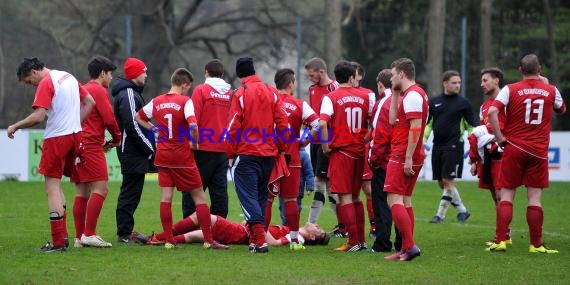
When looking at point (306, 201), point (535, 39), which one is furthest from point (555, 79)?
point (306, 201)

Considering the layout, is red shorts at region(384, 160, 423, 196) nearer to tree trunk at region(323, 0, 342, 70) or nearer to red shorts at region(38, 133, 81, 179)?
red shorts at region(38, 133, 81, 179)

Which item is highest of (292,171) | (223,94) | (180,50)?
(180,50)

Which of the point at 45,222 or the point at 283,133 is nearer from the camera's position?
the point at 283,133

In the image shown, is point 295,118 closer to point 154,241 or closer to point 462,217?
point 154,241

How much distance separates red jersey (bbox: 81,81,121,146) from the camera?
35.3 ft

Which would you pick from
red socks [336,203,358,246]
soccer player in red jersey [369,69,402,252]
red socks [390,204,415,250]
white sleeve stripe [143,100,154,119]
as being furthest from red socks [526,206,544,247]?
white sleeve stripe [143,100,154,119]

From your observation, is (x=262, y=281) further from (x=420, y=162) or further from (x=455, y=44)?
(x=455, y=44)

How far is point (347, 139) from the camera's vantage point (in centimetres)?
1094

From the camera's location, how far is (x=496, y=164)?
1218cm

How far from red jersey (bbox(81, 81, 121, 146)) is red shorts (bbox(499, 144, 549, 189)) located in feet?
13.8

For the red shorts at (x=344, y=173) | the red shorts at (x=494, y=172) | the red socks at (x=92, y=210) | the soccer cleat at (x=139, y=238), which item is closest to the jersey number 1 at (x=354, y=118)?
the red shorts at (x=344, y=173)

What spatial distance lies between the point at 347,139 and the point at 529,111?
77.4 inches

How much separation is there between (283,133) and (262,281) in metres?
2.54

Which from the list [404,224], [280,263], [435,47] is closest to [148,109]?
[280,263]
